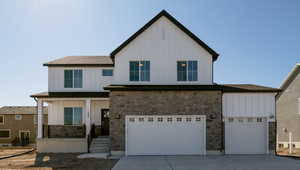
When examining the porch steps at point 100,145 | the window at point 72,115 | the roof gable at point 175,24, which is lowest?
the porch steps at point 100,145

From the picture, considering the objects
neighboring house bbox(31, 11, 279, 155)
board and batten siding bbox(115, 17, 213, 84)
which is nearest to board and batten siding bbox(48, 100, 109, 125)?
neighboring house bbox(31, 11, 279, 155)

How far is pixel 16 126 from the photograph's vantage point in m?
35.2

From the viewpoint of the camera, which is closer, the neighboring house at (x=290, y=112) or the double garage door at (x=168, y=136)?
the double garage door at (x=168, y=136)

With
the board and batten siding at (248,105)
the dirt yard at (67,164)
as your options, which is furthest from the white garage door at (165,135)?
the dirt yard at (67,164)

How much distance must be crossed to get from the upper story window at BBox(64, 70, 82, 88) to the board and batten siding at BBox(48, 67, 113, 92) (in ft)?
0.77

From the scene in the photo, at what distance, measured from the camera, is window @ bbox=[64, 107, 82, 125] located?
66.1 ft

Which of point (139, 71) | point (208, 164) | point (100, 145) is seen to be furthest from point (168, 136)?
point (100, 145)

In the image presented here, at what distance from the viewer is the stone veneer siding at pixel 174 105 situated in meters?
15.6

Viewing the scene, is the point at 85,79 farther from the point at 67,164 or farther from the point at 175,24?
the point at 67,164

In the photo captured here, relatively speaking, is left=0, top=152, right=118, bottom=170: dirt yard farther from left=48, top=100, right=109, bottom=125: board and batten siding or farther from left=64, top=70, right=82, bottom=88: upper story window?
left=64, top=70, right=82, bottom=88: upper story window

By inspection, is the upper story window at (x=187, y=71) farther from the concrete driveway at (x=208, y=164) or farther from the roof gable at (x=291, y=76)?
the roof gable at (x=291, y=76)

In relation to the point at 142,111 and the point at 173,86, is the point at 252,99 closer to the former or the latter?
the point at 173,86

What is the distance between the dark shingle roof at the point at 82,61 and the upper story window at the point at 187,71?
6.07 meters

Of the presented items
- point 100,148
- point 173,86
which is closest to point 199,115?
point 173,86
